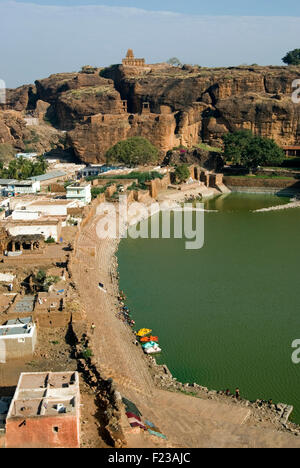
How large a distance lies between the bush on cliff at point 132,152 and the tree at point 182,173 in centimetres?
367

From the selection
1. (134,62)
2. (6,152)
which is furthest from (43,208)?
(134,62)

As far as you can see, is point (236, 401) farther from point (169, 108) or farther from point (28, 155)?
point (169, 108)

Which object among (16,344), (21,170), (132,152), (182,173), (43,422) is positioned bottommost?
(16,344)

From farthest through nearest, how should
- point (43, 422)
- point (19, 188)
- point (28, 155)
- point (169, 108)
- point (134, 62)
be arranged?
point (134, 62) < point (169, 108) < point (28, 155) < point (19, 188) < point (43, 422)

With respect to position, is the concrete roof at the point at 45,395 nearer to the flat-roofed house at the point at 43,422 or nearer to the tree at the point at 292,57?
the flat-roofed house at the point at 43,422

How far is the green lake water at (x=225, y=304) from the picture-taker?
1442cm

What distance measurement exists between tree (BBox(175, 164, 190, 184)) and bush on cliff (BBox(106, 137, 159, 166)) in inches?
144

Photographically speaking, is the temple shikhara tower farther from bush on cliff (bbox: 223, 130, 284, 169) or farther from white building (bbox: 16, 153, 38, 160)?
bush on cliff (bbox: 223, 130, 284, 169)

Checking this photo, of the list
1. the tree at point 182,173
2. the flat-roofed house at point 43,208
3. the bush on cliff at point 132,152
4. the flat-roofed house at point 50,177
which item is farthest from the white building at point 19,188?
the tree at point 182,173

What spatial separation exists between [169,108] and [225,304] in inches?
1511

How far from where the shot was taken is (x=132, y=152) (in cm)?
4466

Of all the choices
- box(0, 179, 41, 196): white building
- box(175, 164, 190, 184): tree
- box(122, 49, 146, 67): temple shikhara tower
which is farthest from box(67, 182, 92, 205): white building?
box(122, 49, 146, 67): temple shikhara tower
